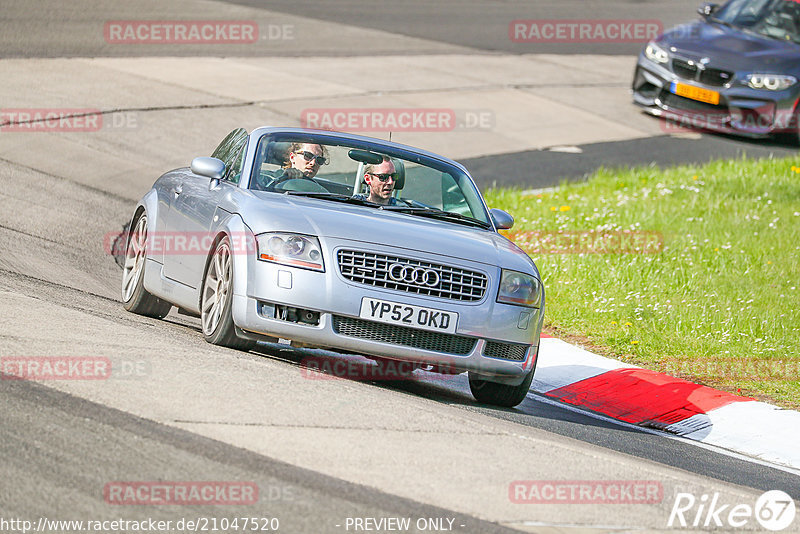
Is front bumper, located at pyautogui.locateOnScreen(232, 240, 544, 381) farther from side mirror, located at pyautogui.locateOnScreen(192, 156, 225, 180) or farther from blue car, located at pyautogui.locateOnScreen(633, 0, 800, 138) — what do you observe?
blue car, located at pyautogui.locateOnScreen(633, 0, 800, 138)

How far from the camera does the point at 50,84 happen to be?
58.4ft

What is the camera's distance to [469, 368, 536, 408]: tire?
27.2ft

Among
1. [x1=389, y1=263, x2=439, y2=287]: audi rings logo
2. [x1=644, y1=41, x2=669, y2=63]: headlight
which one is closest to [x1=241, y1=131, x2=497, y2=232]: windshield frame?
[x1=389, y1=263, x2=439, y2=287]: audi rings logo

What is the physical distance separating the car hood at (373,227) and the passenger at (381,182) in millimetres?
359

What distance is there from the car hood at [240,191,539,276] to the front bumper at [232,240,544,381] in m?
0.09

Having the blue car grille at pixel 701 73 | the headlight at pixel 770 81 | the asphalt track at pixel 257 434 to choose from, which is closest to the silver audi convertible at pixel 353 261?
the asphalt track at pixel 257 434

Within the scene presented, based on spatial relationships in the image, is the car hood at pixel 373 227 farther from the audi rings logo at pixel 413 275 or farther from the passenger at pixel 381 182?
the passenger at pixel 381 182

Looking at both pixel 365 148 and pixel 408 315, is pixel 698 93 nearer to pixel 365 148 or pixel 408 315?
pixel 365 148

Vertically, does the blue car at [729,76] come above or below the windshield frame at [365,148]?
below

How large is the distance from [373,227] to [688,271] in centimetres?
610

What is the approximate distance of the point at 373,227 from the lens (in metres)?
7.62

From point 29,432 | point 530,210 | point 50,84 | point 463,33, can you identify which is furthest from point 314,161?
point 463,33

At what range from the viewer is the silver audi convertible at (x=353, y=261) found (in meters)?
7.33

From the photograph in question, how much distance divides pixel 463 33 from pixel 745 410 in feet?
60.5
